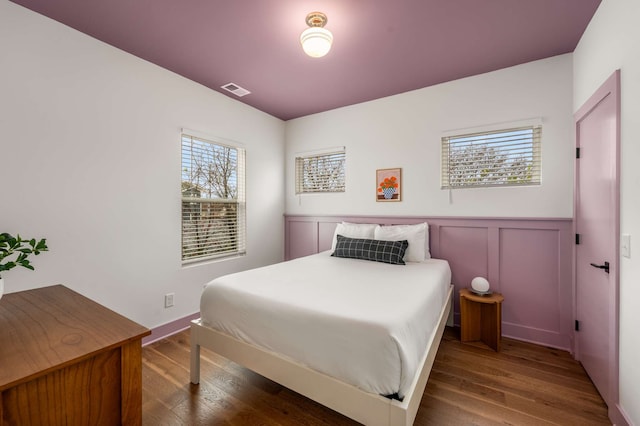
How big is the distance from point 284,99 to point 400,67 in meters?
1.42

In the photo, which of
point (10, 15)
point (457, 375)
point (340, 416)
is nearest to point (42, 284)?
point (10, 15)

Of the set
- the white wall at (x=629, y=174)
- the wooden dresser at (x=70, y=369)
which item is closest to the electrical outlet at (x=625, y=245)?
the white wall at (x=629, y=174)

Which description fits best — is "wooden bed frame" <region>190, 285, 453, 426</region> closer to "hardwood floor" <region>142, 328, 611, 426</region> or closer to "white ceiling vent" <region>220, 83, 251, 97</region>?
"hardwood floor" <region>142, 328, 611, 426</region>

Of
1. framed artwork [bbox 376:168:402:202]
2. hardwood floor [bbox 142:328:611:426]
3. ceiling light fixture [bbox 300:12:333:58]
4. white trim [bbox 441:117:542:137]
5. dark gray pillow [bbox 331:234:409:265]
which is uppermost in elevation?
ceiling light fixture [bbox 300:12:333:58]

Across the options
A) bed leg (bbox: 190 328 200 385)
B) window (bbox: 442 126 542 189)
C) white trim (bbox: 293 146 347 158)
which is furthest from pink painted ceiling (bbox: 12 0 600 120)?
bed leg (bbox: 190 328 200 385)

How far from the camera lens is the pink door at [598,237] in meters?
1.62

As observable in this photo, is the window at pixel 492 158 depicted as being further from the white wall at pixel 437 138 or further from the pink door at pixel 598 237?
the pink door at pixel 598 237

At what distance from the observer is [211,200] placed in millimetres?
3156

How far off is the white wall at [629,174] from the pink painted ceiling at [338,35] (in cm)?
42

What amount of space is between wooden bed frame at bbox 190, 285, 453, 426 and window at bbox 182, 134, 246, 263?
1274 mm

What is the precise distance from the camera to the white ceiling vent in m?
3.01

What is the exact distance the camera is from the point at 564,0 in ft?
5.87

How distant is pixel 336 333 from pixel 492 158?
2.43 meters

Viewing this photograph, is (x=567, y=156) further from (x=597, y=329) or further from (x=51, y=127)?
(x=51, y=127)
